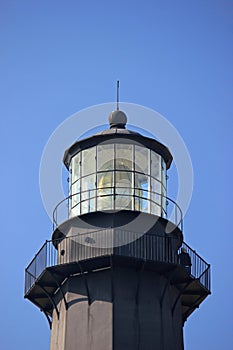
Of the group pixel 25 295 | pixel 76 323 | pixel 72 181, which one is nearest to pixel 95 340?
pixel 76 323

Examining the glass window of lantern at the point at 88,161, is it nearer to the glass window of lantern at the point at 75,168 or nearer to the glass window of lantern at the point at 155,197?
the glass window of lantern at the point at 75,168

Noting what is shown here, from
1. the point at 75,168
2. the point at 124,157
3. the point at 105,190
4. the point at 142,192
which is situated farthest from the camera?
the point at 75,168

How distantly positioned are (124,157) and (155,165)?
1214 millimetres

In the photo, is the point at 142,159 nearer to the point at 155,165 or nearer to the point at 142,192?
the point at 155,165

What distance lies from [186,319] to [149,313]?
3.52 meters

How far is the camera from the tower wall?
2983 cm

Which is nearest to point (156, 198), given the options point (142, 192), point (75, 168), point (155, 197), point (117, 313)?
point (155, 197)

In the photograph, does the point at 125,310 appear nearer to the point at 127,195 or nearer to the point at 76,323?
the point at 76,323

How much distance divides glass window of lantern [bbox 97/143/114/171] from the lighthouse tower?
0.03 meters

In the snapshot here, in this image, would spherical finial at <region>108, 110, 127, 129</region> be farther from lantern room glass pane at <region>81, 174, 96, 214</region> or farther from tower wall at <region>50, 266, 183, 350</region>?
tower wall at <region>50, 266, 183, 350</region>

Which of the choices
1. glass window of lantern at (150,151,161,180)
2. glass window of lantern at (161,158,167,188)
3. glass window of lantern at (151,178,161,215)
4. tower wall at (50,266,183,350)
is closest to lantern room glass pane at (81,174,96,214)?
glass window of lantern at (151,178,161,215)

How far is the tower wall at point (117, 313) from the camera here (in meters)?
29.8

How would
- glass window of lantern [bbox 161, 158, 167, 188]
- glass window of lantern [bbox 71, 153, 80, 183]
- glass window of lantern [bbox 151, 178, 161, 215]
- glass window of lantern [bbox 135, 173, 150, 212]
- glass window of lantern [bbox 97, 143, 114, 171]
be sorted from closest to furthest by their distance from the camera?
1. glass window of lantern [bbox 135, 173, 150, 212]
2. glass window of lantern [bbox 151, 178, 161, 215]
3. glass window of lantern [bbox 97, 143, 114, 171]
4. glass window of lantern [bbox 71, 153, 80, 183]
5. glass window of lantern [bbox 161, 158, 167, 188]

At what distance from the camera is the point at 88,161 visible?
3269 centimetres
